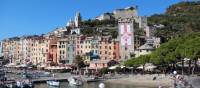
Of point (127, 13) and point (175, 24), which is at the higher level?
point (127, 13)

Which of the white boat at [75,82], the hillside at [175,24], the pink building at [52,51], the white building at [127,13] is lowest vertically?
the white boat at [75,82]

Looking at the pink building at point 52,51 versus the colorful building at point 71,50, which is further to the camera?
the pink building at point 52,51

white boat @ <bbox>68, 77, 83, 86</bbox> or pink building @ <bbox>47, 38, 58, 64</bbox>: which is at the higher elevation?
pink building @ <bbox>47, 38, 58, 64</bbox>

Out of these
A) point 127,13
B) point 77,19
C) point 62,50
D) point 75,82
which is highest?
point 127,13

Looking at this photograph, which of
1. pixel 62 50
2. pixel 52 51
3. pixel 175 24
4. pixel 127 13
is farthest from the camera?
pixel 127 13

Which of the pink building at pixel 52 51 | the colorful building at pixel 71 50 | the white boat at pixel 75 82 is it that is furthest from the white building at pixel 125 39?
the white boat at pixel 75 82

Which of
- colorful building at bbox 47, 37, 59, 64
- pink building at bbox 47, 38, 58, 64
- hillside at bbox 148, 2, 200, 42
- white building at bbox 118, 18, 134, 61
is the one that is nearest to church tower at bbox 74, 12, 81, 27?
hillside at bbox 148, 2, 200, 42

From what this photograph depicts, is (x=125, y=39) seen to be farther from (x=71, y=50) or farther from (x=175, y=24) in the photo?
(x=175, y=24)

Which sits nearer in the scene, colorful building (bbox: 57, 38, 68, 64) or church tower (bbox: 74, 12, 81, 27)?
colorful building (bbox: 57, 38, 68, 64)

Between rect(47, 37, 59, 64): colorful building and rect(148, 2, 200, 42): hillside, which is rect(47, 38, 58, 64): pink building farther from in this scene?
rect(148, 2, 200, 42): hillside

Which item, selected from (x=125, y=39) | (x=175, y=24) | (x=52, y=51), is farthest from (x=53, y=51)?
(x=175, y=24)

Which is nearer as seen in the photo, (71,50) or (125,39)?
(125,39)

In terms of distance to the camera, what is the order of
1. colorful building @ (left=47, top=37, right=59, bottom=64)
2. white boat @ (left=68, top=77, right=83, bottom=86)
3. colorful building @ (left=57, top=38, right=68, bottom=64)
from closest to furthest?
white boat @ (left=68, top=77, right=83, bottom=86) < colorful building @ (left=57, top=38, right=68, bottom=64) < colorful building @ (left=47, top=37, right=59, bottom=64)

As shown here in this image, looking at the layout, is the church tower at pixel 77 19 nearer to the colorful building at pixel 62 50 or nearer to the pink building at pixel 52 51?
the pink building at pixel 52 51
